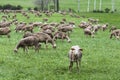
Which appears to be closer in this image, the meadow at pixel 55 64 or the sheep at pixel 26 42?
the meadow at pixel 55 64

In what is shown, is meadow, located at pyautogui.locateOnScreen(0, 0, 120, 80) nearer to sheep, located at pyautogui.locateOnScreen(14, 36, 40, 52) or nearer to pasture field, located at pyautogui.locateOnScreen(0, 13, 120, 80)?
pasture field, located at pyautogui.locateOnScreen(0, 13, 120, 80)

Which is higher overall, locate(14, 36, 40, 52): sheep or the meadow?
locate(14, 36, 40, 52): sheep

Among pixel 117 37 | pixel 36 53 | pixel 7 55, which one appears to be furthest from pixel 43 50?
pixel 117 37

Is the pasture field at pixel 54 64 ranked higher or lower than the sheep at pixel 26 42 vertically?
lower

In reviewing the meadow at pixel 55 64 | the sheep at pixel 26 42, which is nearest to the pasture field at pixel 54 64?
the meadow at pixel 55 64

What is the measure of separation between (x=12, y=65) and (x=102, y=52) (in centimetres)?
831

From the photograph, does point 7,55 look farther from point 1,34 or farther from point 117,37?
point 117,37

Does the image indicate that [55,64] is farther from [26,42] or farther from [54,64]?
[26,42]

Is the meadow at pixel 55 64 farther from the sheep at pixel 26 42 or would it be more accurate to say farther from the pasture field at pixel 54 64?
the sheep at pixel 26 42

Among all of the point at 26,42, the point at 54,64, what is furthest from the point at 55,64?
the point at 26,42

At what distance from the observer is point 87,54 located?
82.7ft

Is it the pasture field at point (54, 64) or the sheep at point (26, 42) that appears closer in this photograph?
the pasture field at point (54, 64)

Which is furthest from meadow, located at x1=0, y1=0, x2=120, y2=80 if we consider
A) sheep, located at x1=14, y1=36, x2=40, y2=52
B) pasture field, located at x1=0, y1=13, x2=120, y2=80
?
sheep, located at x1=14, y1=36, x2=40, y2=52

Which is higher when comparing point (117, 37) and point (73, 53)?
point (73, 53)
